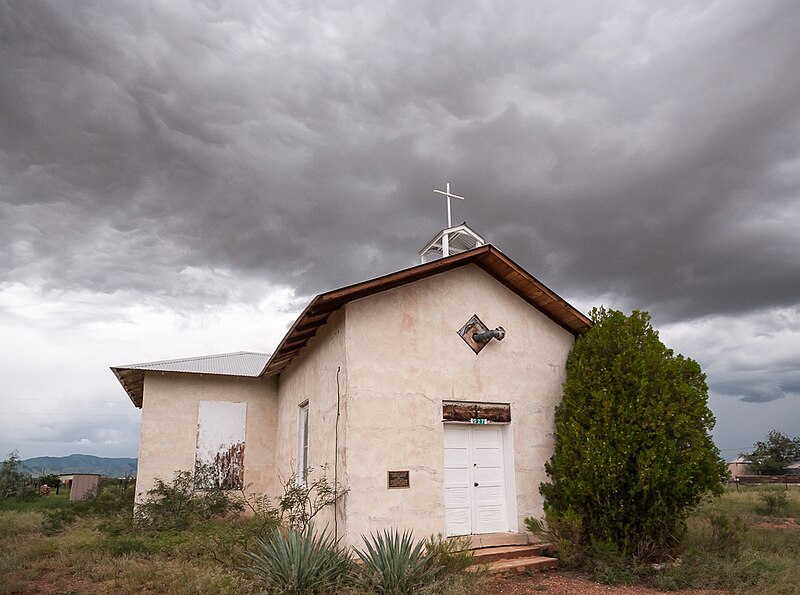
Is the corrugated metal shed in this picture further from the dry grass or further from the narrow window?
the dry grass

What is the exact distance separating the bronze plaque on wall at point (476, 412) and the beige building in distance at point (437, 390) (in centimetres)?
2

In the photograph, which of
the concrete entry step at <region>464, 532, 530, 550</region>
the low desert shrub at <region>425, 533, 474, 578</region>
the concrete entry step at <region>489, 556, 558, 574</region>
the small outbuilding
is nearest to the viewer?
the low desert shrub at <region>425, 533, 474, 578</region>

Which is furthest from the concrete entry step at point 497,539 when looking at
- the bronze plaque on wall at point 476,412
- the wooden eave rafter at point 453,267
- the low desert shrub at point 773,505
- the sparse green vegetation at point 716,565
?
the low desert shrub at point 773,505

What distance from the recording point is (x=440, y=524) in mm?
9500

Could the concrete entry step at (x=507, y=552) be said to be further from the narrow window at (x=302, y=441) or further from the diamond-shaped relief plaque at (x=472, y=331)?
the narrow window at (x=302, y=441)

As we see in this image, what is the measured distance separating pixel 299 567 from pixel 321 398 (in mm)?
3754

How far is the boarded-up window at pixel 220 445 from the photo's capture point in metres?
15.6

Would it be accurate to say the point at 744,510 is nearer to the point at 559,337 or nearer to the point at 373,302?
the point at 559,337

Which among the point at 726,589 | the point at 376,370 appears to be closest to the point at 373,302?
the point at 376,370

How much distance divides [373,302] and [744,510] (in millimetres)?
15139

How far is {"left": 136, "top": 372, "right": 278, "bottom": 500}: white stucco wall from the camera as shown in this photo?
50.4ft

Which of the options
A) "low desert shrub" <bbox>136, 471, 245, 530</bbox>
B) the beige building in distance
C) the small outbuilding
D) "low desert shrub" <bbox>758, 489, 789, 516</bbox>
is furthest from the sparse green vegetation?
the small outbuilding

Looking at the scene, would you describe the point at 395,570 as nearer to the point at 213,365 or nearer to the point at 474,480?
the point at 474,480

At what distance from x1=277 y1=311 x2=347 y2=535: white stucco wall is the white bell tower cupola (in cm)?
263
